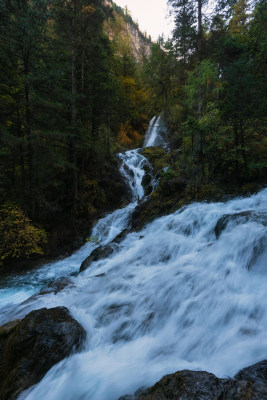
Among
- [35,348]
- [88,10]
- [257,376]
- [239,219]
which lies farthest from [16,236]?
[88,10]

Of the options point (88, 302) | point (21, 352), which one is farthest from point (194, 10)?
point (21, 352)

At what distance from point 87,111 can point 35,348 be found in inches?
501

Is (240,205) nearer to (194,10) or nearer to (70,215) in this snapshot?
(70,215)

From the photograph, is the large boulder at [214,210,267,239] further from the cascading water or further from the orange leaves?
the orange leaves

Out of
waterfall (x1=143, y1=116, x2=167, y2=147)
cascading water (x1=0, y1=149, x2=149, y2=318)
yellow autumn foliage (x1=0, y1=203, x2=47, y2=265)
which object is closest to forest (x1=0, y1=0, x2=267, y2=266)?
yellow autumn foliage (x1=0, y1=203, x2=47, y2=265)

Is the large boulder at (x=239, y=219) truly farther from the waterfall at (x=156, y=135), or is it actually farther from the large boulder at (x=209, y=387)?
the waterfall at (x=156, y=135)

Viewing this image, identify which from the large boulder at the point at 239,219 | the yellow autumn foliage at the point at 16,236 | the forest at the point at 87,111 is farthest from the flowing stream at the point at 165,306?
the forest at the point at 87,111

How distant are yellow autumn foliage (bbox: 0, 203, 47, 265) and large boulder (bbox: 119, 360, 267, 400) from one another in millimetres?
7959

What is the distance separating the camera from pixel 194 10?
1199 centimetres

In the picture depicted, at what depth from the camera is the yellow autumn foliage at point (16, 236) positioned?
834cm

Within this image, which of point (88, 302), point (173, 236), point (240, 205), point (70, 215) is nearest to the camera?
point (88, 302)

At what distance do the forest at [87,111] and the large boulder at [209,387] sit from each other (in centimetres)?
765

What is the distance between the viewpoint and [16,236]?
8594 mm

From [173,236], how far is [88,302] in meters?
3.70
